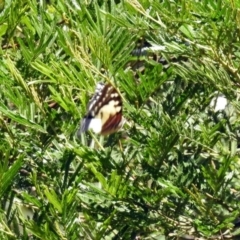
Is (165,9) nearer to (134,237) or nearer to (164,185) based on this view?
(164,185)

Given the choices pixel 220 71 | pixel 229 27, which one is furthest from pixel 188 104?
pixel 229 27

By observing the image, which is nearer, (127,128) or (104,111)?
(104,111)

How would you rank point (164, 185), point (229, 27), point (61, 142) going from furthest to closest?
point (61, 142)
point (164, 185)
point (229, 27)
